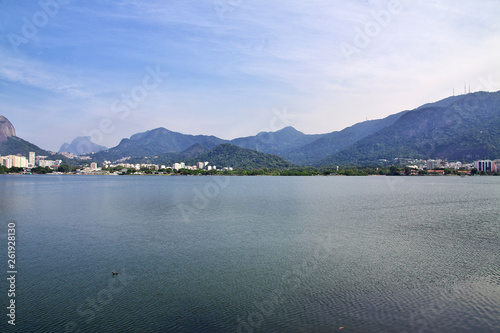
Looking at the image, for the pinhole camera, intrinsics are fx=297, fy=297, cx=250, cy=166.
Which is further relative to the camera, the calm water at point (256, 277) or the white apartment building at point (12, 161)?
the white apartment building at point (12, 161)

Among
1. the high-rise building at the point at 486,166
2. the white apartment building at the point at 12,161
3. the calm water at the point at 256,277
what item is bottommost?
the calm water at the point at 256,277

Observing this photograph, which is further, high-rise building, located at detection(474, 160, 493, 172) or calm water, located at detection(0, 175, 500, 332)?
high-rise building, located at detection(474, 160, 493, 172)

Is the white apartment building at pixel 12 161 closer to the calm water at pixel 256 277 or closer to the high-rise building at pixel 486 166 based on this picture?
the calm water at pixel 256 277

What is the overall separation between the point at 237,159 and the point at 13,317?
175530 mm

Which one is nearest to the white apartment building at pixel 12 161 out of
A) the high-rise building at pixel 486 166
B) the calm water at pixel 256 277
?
the calm water at pixel 256 277

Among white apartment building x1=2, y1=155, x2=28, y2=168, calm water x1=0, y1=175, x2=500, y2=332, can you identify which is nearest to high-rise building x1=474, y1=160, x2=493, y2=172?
calm water x1=0, y1=175, x2=500, y2=332

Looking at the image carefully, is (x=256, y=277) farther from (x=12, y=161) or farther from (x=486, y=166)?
(x=12, y=161)

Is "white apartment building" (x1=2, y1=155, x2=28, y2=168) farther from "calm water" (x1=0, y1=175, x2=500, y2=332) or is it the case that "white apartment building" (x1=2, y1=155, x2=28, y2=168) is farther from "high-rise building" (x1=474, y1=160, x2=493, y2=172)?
"high-rise building" (x1=474, y1=160, x2=493, y2=172)

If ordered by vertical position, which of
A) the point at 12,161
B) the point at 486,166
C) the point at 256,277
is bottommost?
the point at 256,277

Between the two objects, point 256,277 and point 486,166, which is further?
point 486,166

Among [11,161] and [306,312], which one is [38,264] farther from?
[11,161]

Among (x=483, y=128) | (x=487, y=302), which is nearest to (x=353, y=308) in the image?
(x=487, y=302)

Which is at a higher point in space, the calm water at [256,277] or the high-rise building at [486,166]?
the high-rise building at [486,166]

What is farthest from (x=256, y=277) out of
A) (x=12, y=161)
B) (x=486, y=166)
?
(x=12, y=161)
